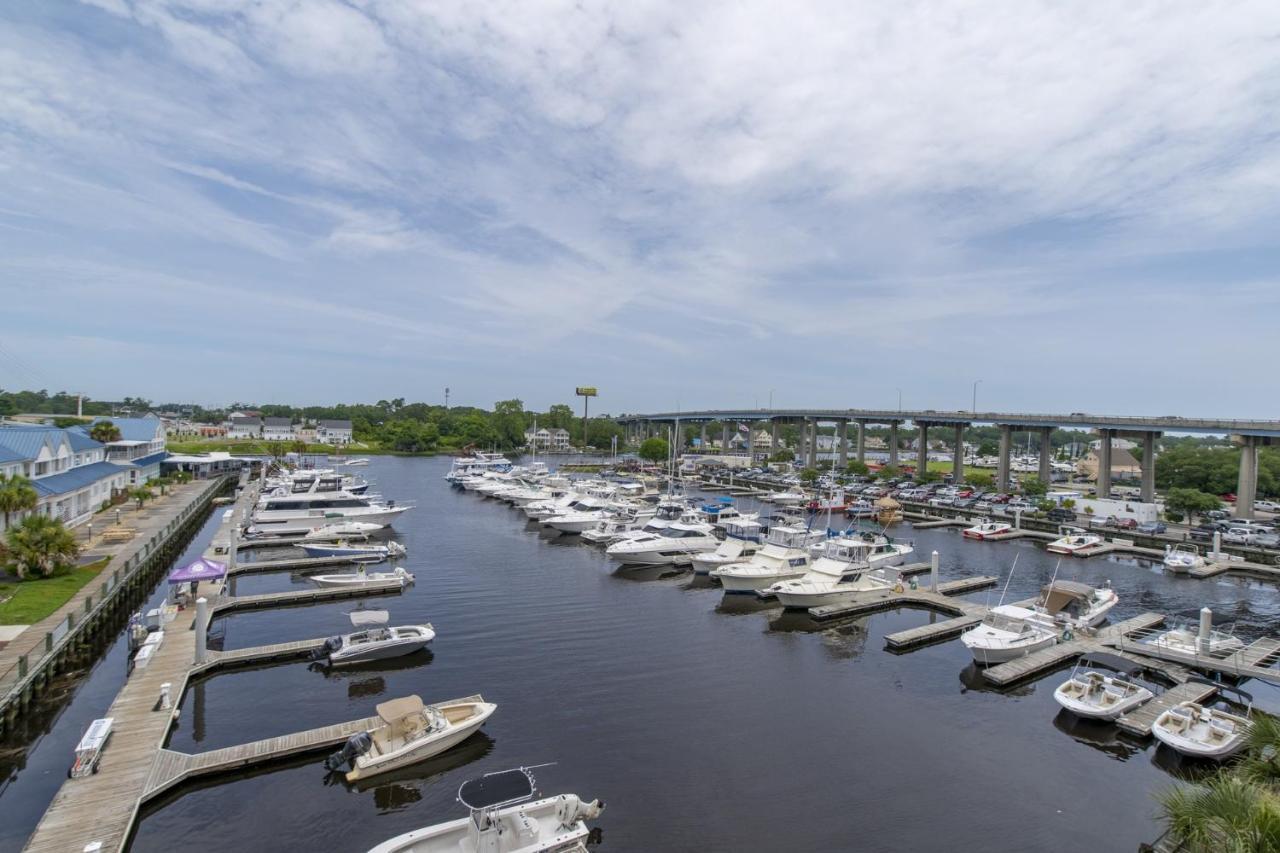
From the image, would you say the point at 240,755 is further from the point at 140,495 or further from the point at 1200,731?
the point at 140,495

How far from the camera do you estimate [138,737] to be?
712 inches

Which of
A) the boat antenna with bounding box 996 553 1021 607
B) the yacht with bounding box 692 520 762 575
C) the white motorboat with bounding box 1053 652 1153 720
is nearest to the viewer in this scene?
the white motorboat with bounding box 1053 652 1153 720

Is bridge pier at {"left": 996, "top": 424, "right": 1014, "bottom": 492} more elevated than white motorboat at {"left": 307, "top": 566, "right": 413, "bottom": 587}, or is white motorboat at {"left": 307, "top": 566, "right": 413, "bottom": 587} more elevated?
bridge pier at {"left": 996, "top": 424, "right": 1014, "bottom": 492}

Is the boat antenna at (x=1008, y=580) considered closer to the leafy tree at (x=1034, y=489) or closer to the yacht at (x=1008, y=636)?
the yacht at (x=1008, y=636)

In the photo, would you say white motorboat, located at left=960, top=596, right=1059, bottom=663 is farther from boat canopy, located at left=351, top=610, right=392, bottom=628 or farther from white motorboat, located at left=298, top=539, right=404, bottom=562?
white motorboat, located at left=298, top=539, right=404, bottom=562

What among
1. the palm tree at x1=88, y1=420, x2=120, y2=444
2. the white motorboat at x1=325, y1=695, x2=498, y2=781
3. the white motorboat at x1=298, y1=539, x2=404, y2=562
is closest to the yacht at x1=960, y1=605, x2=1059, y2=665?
the white motorboat at x1=325, y1=695, x2=498, y2=781

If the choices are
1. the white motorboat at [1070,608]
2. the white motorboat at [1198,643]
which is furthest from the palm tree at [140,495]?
the white motorboat at [1198,643]

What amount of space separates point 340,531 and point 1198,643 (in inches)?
1882

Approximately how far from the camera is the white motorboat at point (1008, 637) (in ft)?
86.3

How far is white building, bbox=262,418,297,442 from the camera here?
181000mm

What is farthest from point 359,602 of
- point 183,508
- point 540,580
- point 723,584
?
point 183,508

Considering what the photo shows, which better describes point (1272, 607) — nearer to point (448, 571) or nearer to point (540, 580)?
point (540, 580)

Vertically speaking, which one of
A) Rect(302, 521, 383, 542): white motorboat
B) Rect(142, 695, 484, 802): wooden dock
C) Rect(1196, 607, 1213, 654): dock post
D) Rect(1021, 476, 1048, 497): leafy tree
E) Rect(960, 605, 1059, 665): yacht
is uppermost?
Rect(1021, 476, 1048, 497): leafy tree

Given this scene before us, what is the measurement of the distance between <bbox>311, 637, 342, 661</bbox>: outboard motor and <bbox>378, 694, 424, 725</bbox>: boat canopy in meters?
7.66
